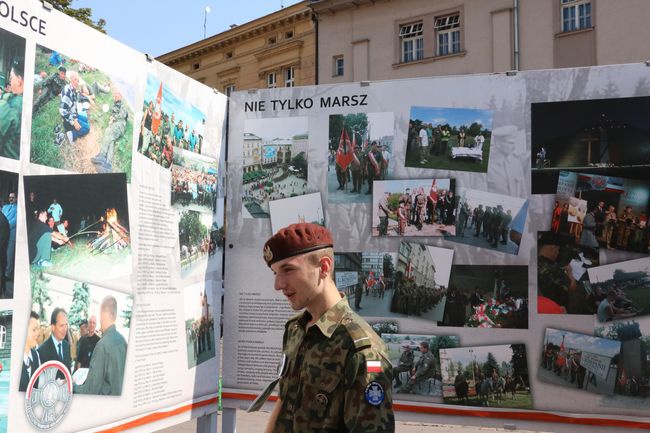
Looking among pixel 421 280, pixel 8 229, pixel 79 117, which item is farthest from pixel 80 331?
pixel 421 280

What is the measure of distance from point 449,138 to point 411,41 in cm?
2286

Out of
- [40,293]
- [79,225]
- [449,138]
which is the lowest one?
[40,293]

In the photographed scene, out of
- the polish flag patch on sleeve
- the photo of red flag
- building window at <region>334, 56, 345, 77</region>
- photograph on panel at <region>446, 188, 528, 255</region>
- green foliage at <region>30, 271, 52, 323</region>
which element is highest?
building window at <region>334, 56, 345, 77</region>

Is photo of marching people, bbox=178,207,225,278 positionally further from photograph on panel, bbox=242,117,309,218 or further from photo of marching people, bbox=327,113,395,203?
photo of marching people, bbox=327,113,395,203

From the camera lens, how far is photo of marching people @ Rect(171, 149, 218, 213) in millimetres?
4441

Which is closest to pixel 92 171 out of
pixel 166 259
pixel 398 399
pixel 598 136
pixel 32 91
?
pixel 32 91

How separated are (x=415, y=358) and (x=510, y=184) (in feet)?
4.13

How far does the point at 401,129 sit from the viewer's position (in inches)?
184

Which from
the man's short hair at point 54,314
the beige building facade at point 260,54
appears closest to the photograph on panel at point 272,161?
the man's short hair at point 54,314

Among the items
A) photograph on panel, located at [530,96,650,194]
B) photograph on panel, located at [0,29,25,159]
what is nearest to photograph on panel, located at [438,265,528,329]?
photograph on panel, located at [530,96,650,194]

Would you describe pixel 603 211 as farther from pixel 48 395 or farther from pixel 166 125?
pixel 48 395

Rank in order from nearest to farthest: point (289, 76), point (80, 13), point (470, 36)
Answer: point (80, 13) < point (470, 36) < point (289, 76)

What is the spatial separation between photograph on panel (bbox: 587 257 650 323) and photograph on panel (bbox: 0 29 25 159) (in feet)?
10.9

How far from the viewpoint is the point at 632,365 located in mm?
4199
